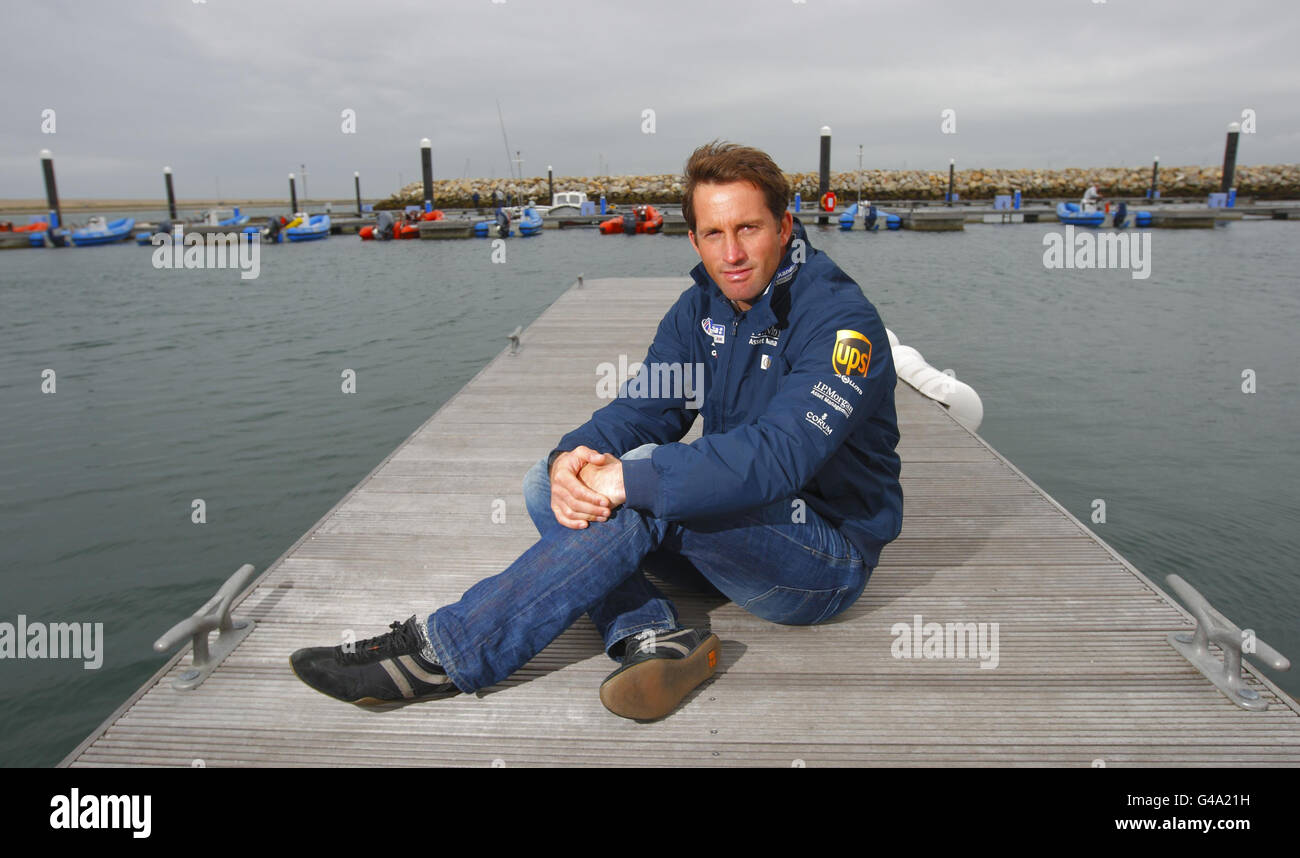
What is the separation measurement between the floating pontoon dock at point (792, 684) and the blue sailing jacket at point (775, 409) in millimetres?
478

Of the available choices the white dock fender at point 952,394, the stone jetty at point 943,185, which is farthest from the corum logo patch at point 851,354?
the stone jetty at point 943,185

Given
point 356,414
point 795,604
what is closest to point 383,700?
point 795,604

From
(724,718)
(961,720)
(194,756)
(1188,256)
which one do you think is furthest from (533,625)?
(1188,256)

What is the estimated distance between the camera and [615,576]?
2.23m

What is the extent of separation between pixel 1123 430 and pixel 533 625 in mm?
8036

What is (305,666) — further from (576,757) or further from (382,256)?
(382,256)

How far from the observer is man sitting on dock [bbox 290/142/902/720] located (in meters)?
2.17

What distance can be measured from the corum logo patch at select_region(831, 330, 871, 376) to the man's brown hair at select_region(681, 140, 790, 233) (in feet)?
1.53

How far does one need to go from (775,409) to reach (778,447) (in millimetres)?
135

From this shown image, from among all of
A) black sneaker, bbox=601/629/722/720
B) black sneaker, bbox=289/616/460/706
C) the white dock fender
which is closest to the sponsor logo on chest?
black sneaker, bbox=601/629/722/720

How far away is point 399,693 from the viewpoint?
2.30 metres

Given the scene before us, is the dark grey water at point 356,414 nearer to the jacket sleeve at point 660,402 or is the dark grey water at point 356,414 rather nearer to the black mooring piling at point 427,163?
the jacket sleeve at point 660,402

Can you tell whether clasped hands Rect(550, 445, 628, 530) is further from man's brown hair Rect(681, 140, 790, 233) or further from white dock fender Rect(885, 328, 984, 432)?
white dock fender Rect(885, 328, 984, 432)

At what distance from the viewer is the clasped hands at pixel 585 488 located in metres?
2.18
